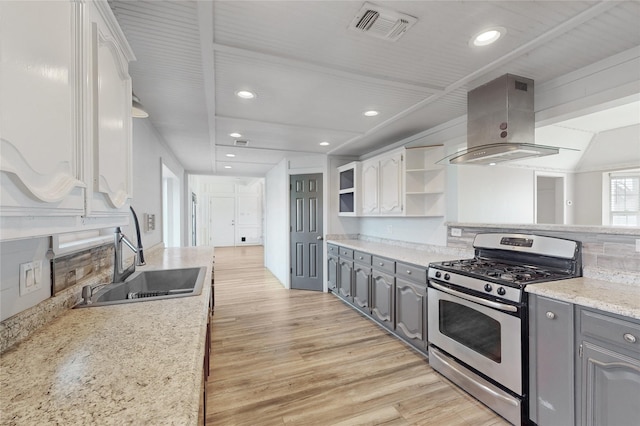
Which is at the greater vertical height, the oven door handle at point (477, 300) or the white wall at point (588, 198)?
the white wall at point (588, 198)

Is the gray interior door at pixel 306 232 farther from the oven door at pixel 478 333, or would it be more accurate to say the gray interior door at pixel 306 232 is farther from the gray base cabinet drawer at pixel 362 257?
the oven door at pixel 478 333

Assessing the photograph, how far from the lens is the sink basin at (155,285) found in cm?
161

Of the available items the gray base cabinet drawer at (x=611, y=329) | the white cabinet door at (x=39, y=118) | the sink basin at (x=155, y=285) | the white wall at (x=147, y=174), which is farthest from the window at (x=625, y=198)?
the white wall at (x=147, y=174)

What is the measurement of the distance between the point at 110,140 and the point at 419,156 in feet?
10.0

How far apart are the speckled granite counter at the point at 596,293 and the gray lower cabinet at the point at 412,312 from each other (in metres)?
1.01

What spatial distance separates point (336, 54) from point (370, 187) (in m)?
2.39

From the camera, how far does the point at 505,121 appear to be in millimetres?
2072

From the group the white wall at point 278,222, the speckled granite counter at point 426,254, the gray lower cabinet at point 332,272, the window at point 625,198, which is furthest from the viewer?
the white wall at point 278,222

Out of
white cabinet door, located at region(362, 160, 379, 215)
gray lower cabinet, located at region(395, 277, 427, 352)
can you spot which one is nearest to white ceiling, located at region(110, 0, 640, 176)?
white cabinet door, located at region(362, 160, 379, 215)

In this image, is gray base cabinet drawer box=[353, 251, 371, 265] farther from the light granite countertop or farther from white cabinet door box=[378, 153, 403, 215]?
the light granite countertop

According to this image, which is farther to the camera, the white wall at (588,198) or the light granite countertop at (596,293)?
the white wall at (588,198)

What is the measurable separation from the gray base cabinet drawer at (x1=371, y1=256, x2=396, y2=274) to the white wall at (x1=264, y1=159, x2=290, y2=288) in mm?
2144

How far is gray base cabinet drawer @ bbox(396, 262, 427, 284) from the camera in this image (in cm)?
258

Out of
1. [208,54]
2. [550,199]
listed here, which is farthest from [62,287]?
[550,199]
